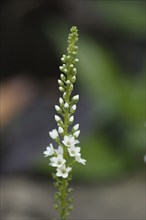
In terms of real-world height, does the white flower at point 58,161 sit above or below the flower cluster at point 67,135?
below

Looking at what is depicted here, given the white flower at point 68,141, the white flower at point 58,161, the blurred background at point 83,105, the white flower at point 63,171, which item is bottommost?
the white flower at point 63,171

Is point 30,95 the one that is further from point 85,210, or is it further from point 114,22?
point 85,210

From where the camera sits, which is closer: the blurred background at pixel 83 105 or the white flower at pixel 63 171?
the white flower at pixel 63 171

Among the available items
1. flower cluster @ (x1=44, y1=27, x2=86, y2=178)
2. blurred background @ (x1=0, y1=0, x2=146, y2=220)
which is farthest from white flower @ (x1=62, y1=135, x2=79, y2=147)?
blurred background @ (x1=0, y1=0, x2=146, y2=220)

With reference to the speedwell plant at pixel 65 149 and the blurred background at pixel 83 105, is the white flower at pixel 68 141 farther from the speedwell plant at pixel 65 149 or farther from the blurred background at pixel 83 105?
the blurred background at pixel 83 105

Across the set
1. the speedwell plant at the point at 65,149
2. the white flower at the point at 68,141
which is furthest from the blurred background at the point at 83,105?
the white flower at the point at 68,141

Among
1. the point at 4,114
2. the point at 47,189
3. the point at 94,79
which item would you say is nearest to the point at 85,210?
the point at 47,189

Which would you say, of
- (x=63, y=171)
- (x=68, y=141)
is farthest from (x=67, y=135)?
(x=63, y=171)

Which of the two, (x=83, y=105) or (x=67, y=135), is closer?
(x=67, y=135)

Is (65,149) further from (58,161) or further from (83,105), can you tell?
(83,105)
